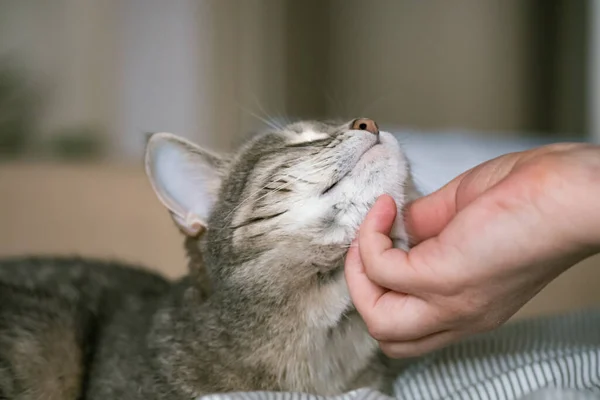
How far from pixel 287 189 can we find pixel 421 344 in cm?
36

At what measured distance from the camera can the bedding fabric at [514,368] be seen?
41.4 inches

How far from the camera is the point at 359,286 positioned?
105cm

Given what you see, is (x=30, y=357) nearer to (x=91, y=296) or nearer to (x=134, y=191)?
(x=91, y=296)

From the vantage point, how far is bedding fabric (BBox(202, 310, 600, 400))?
1.05 meters

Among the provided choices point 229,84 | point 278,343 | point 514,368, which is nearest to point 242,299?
point 278,343

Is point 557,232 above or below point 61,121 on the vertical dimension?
above

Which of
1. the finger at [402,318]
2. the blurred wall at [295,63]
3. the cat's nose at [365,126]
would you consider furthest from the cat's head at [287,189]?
the blurred wall at [295,63]

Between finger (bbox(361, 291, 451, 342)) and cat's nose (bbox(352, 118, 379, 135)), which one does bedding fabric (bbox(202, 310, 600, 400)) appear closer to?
finger (bbox(361, 291, 451, 342))

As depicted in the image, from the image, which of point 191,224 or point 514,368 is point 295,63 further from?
point 514,368

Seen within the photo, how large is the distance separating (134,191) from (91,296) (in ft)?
3.20

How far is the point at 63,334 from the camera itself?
1.49 metres

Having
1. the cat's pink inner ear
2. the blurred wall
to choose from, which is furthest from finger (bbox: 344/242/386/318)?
the blurred wall

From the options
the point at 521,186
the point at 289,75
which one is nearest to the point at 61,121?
the point at 289,75

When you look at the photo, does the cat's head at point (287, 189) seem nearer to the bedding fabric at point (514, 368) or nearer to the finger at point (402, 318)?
the finger at point (402, 318)
